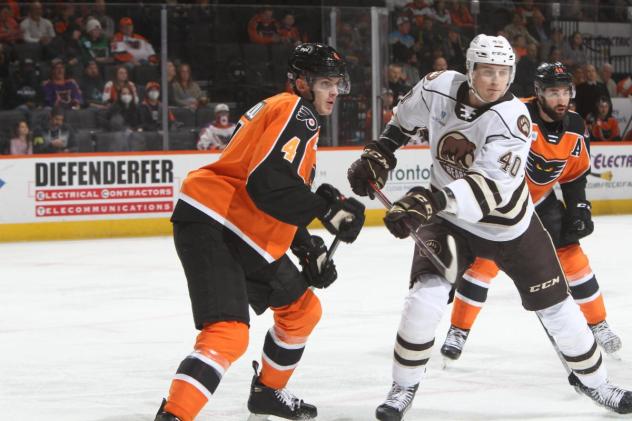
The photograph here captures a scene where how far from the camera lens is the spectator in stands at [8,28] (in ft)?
31.6

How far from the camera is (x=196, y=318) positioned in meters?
3.04

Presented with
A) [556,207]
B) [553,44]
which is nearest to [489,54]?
[556,207]

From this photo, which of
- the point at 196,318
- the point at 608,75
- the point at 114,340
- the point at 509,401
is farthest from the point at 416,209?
the point at 608,75

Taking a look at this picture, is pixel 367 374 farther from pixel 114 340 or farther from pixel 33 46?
pixel 33 46

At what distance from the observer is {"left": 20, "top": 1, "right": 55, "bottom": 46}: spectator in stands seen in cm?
965

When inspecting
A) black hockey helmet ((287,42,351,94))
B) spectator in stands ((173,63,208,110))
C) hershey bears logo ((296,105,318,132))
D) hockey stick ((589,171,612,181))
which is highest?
black hockey helmet ((287,42,351,94))

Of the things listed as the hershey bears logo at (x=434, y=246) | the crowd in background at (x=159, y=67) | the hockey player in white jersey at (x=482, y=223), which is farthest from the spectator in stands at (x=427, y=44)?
the hershey bears logo at (x=434, y=246)

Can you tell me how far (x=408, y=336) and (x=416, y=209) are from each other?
46cm

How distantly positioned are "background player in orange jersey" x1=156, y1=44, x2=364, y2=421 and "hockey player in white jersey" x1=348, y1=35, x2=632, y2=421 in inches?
11.5

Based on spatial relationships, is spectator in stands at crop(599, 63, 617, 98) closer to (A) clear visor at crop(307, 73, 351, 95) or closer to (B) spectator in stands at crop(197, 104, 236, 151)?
(B) spectator in stands at crop(197, 104, 236, 151)

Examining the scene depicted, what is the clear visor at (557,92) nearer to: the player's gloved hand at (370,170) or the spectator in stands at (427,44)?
the player's gloved hand at (370,170)

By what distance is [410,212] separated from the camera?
3.13 m

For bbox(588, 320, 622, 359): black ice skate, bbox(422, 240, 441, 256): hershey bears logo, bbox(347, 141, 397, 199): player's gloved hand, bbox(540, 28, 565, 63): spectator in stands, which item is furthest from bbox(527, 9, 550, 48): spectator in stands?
bbox(422, 240, 441, 256): hershey bears logo

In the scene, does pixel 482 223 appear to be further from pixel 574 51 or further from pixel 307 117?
pixel 574 51
